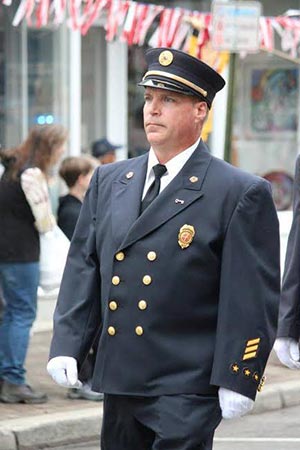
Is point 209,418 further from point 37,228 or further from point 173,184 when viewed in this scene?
point 37,228

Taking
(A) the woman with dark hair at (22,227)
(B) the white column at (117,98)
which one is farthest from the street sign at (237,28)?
(B) the white column at (117,98)

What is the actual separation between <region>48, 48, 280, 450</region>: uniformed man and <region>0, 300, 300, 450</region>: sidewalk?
3031 millimetres

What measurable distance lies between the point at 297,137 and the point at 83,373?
11.3 m

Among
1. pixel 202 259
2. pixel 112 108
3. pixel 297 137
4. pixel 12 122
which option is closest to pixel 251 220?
pixel 202 259

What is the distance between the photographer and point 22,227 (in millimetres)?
7953

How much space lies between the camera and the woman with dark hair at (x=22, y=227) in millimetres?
7840

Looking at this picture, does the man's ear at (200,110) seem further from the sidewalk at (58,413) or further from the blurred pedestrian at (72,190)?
the blurred pedestrian at (72,190)

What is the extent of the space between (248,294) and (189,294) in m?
0.20

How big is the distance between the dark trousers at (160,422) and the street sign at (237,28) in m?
6.14

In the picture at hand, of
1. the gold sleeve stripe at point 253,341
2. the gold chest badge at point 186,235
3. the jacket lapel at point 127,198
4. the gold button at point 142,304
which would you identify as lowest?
the gold sleeve stripe at point 253,341

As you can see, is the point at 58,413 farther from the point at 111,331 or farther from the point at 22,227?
the point at 111,331

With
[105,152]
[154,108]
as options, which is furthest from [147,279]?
[105,152]

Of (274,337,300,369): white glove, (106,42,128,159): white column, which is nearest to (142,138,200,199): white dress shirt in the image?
(274,337,300,369): white glove

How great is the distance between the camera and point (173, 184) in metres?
4.43
